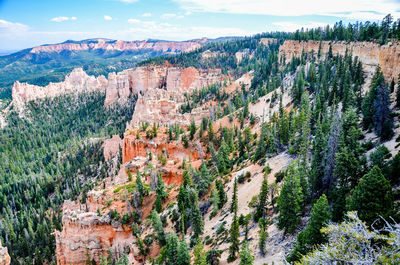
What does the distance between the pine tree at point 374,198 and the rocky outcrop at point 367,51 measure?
44.7 metres

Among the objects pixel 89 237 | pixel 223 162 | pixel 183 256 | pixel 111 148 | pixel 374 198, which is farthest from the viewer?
pixel 111 148

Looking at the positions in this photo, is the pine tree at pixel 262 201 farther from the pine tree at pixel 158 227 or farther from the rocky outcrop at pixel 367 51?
the rocky outcrop at pixel 367 51

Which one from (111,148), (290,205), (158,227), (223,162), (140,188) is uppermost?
(290,205)

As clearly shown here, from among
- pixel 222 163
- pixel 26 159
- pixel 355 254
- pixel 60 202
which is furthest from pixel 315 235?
pixel 26 159

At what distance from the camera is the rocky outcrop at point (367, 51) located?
53.3 metres

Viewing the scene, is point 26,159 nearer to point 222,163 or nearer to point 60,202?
point 60,202

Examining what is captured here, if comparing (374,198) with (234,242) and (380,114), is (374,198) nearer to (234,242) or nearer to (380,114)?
(234,242)

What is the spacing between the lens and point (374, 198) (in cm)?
1836

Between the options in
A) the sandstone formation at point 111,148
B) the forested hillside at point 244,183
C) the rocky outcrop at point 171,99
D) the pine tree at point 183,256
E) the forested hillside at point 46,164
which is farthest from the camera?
the sandstone formation at point 111,148

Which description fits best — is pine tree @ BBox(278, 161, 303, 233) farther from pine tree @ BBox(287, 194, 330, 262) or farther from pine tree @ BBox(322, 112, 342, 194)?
pine tree @ BBox(287, 194, 330, 262)

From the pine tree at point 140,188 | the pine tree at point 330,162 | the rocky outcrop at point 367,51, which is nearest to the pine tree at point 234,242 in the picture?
the pine tree at point 330,162

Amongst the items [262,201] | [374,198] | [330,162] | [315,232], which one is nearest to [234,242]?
[262,201]

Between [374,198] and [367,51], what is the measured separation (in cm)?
7079

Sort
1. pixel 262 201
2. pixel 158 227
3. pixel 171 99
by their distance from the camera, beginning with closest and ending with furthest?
pixel 262 201
pixel 158 227
pixel 171 99
